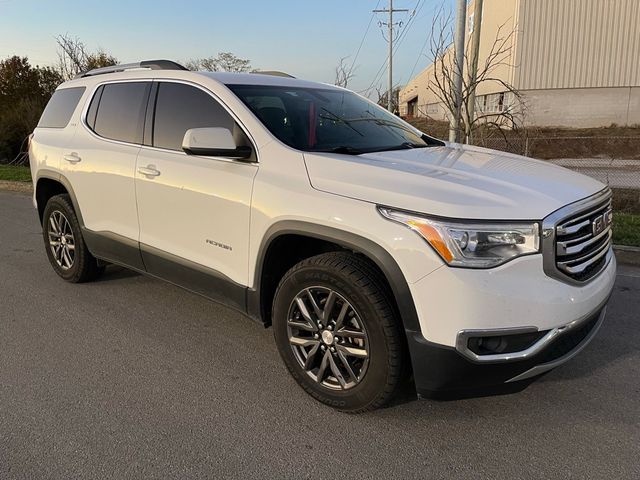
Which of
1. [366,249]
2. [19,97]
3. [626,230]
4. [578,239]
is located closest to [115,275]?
[366,249]

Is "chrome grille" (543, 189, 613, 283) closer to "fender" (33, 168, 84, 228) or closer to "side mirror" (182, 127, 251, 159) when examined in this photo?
"side mirror" (182, 127, 251, 159)

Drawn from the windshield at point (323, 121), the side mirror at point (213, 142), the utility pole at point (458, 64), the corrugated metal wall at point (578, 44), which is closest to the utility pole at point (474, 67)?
the utility pole at point (458, 64)

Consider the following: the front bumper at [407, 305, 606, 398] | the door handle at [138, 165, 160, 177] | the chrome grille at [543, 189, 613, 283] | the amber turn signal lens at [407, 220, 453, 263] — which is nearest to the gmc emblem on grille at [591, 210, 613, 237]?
the chrome grille at [543, 189, 613, 283]

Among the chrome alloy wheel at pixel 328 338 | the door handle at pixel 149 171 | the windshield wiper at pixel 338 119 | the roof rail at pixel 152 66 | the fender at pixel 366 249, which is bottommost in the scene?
the chrome alloy wheel at pixel 328 338

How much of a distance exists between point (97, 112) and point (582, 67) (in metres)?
32.8

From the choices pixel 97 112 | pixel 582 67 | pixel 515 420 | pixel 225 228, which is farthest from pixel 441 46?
pixel 582 67

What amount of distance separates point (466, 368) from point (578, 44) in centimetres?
3387

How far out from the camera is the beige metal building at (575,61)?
3036 centimetres

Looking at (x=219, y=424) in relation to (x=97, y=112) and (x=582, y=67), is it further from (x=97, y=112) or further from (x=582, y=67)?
(x=582, y=67)

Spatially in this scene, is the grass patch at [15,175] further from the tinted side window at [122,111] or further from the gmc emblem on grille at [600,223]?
the gmc emblem on grille at [600,223]

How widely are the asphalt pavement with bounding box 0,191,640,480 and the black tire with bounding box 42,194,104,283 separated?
898 mm

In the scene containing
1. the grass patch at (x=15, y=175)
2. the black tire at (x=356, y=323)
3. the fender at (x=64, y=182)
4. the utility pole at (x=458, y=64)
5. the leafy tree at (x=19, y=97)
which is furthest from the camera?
the leafy tree at (x=19, y=97)

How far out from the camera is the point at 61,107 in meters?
5.38

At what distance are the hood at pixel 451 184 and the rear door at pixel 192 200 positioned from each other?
0.60 metres
